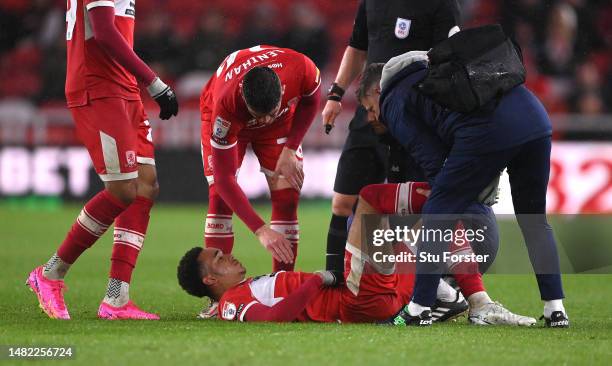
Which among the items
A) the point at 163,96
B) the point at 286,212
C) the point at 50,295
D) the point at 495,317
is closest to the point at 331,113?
the point at 286,212

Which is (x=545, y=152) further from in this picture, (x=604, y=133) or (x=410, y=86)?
(x=604, y=133)

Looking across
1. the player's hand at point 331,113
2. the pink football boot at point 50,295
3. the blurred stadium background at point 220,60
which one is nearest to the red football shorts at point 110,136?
the pink football boot at point 50,295

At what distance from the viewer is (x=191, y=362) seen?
4410 millimetres

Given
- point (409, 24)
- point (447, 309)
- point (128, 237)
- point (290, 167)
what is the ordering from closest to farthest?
point (447, 309) → point (128, 237) → point (290, 167) → point (409, 24)

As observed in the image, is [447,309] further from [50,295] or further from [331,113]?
[50,295]

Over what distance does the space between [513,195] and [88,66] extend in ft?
7.96

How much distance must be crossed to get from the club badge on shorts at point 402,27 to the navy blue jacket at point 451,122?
1.23 m

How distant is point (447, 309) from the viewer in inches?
236

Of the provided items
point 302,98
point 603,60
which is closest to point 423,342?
point 302,98

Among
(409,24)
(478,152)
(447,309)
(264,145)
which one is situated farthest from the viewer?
(264,145)

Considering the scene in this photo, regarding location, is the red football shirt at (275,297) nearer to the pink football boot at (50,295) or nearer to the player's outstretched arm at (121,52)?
the pink football boot at (50,295)

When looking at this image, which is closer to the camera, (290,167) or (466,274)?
(466,274)

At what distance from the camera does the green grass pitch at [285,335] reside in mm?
4574

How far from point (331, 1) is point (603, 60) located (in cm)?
441
